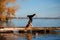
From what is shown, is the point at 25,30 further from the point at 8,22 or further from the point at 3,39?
the point at 8,22

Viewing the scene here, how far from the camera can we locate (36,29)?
1265 inches

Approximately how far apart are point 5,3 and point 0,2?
69 centimetres

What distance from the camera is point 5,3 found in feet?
114

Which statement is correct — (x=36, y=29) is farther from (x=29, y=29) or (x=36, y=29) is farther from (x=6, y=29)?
(x=6, y=29)

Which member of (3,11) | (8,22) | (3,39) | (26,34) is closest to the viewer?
(3,39)

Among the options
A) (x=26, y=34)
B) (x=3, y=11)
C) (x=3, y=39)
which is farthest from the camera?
(x=3, y=11)

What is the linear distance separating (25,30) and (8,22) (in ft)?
31.8

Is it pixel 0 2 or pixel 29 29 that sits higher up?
pixel 0 2

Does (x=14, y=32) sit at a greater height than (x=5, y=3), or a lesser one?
lesser

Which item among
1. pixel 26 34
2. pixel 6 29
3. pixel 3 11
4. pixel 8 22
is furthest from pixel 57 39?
pixel 8 22

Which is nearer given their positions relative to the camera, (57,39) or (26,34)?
(57,39)

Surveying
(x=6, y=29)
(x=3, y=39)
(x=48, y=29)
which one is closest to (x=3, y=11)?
(x=6, y=29)

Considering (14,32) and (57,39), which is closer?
(57,39)

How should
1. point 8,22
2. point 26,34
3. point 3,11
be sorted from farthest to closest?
point 8,22 < point 3,11 < point 26,34
